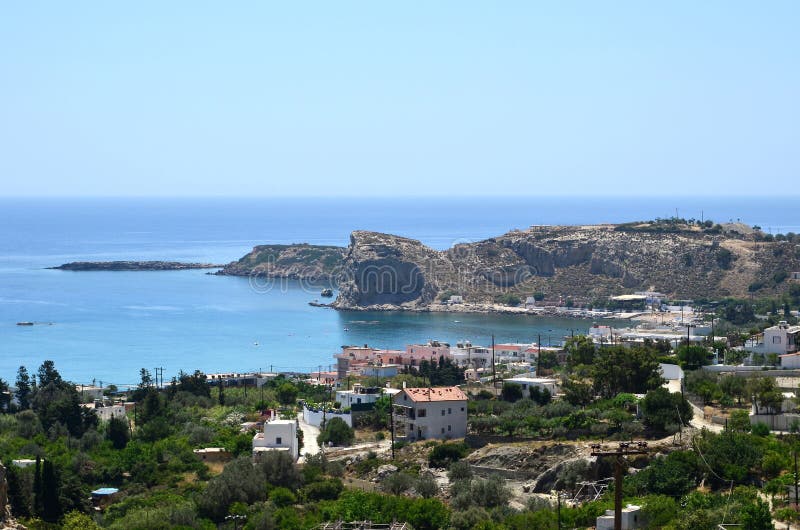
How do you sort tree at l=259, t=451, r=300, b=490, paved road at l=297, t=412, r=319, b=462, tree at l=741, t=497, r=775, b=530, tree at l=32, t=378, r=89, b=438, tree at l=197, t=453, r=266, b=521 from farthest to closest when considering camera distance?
tree at l=32, t=378, r=89, b=438
paved road at l=297, t=412, r=319, b=462
tree at l=259, t=451, r=300, b=490
tree at l=197, t=453, r=266, b=521
tree at l=741, t=497, r=775, b=530

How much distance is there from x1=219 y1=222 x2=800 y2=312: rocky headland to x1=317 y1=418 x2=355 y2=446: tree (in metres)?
53.8

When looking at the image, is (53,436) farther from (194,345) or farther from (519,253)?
(519,253)

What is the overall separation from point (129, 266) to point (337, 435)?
92442 mm

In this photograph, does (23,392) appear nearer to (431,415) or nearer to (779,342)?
(431,415)

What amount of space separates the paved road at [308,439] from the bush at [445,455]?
10.3 feet

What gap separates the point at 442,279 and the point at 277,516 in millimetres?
69908

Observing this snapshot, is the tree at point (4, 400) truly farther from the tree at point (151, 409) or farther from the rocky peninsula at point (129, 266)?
the rocky peninsula at point (129, 266)

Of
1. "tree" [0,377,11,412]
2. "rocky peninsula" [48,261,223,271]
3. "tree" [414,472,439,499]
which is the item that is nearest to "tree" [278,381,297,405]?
"tree" [0,377,11,412]

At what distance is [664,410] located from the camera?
27094 mm

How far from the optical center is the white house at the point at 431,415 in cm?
3053

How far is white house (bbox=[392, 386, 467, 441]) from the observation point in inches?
1202

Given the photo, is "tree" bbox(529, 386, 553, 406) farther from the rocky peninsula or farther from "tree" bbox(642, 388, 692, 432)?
the rocky peninsula

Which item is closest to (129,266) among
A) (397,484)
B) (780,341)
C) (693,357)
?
(780,341)

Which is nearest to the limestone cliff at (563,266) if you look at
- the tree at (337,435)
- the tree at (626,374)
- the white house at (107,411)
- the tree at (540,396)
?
the white house at (107,411)
